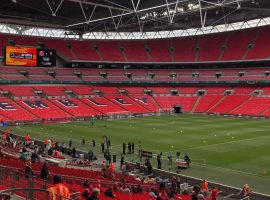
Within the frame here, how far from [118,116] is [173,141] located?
27695 mm

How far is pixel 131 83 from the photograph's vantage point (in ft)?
266

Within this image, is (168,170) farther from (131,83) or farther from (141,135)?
(131,83)

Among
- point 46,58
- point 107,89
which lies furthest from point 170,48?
point 46,58

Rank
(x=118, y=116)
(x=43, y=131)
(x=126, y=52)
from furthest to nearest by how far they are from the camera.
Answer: (x=126, y=52) → (x=118, y=116) → (x=43, y=131)

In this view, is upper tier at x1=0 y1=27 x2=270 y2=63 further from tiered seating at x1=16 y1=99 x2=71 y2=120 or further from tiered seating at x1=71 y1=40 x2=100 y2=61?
tiered seating at x1=16 y1=99 x2=71 y2=120

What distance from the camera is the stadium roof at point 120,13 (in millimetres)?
53312

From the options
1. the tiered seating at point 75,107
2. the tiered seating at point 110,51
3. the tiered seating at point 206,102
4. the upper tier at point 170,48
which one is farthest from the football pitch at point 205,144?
the tiered seating at point 110,51

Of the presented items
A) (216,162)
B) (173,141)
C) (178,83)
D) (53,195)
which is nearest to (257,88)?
(178,83)

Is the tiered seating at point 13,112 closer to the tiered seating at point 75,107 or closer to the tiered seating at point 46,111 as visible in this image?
the tiered seating at point 46,111

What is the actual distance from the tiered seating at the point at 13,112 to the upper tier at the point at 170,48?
19667mm

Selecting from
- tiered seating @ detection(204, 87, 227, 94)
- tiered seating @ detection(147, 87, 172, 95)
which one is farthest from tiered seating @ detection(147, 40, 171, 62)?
tiered seating @ detection(204, 87, 227, 94)

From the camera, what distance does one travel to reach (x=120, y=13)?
190ft

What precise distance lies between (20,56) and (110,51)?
2932cm

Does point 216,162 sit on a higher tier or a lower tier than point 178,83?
lower
